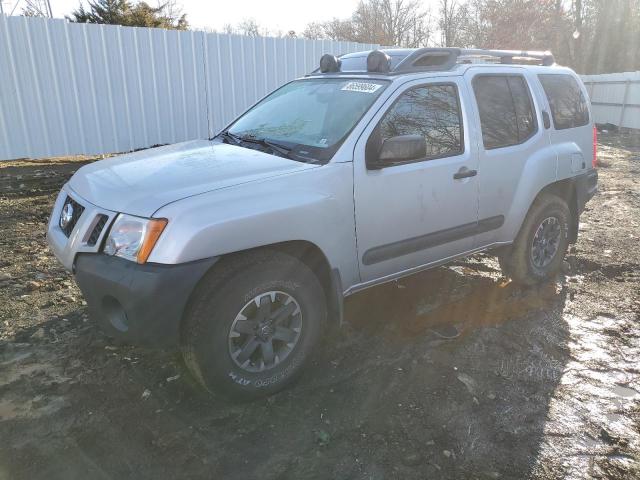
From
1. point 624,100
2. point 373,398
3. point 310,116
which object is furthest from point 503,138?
point 624,100

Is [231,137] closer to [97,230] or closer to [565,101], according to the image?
[97,230]

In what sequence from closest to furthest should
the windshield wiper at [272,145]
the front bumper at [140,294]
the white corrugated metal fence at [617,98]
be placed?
the front bumper at [140,294]
the windshield wiper at [272,145]
the white corrugated metal fence at [617,98]

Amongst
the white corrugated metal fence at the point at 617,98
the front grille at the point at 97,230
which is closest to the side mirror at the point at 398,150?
the front grille at the point at 97,230

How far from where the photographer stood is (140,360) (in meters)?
3.28

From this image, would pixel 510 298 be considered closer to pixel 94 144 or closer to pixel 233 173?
pixel 233 173

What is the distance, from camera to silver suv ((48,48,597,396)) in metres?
2.52

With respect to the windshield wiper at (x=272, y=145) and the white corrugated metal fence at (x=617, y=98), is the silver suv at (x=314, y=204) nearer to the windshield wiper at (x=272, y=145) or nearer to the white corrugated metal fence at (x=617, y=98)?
the windshield wiper at (x=272, y=145)

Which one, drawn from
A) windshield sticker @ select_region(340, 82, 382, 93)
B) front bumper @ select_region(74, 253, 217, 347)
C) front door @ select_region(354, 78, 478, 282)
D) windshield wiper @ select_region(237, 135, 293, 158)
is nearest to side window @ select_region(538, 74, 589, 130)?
front door @ select_region(354, 78, 478, 282)

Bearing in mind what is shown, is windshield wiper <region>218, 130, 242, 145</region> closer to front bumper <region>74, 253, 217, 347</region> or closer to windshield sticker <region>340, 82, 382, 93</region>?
windshield sticker <region>340, 82, 382, 93</region>

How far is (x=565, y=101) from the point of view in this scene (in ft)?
14.7

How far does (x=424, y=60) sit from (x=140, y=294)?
268 centimetres

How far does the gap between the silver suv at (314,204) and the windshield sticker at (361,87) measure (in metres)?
0.01

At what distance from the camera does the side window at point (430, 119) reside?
130 inches

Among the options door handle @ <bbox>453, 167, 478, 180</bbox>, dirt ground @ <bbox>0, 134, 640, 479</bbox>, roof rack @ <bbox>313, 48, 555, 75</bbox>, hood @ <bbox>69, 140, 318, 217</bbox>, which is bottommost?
dirt ground @ <bbox>0, 134, 640, 479</bbox>
